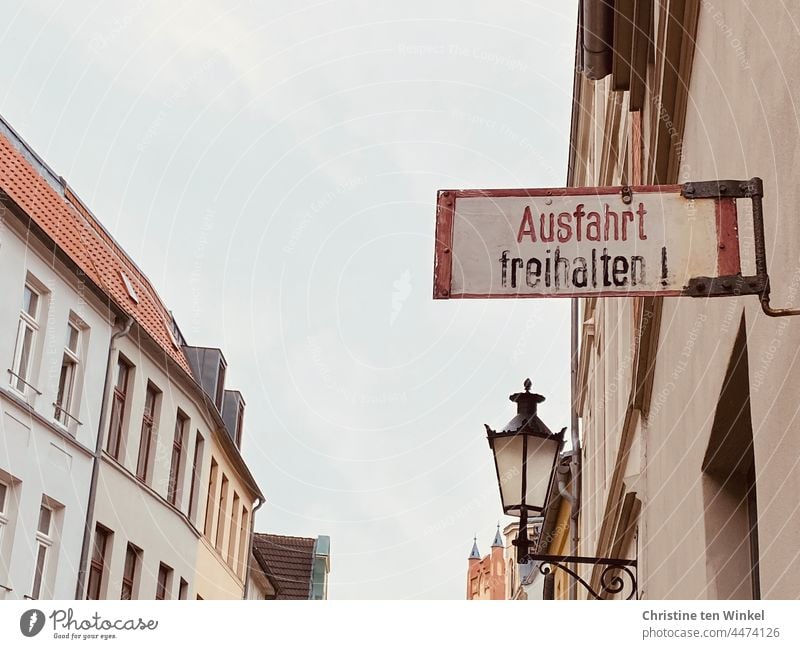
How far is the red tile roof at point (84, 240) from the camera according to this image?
16.2 metres

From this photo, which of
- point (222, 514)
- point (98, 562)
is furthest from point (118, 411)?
point (222, 514)

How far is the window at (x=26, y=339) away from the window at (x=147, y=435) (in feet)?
14.8

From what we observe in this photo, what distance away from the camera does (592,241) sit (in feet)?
9.20

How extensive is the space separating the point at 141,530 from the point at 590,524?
27.9 ft

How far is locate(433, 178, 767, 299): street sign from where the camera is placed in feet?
8.95

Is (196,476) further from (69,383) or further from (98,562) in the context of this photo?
(69,383)

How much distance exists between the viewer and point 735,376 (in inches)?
143

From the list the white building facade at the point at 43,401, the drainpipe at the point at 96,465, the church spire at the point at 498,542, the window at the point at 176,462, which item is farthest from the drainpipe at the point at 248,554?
the church spire at the point at 498,542

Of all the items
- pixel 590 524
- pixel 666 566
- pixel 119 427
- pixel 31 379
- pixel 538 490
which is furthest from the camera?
pixel 119 427

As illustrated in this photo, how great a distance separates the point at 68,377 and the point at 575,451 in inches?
291

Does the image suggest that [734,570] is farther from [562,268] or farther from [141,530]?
[141,530]

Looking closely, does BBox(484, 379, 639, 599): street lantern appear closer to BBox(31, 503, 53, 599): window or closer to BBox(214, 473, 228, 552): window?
BBox(31, 503, 53, 599): window

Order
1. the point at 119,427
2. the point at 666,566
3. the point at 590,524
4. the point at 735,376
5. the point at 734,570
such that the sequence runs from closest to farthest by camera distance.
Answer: the point at 735,376
the point at 734,570
the point at 666,566
the point at 590,524
the point at 119,427
